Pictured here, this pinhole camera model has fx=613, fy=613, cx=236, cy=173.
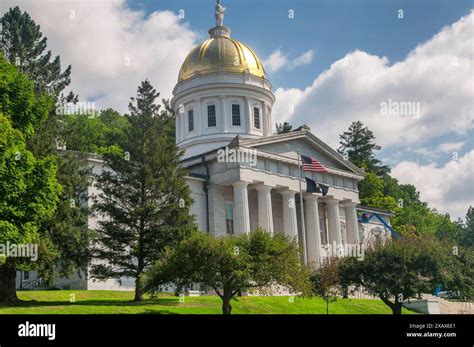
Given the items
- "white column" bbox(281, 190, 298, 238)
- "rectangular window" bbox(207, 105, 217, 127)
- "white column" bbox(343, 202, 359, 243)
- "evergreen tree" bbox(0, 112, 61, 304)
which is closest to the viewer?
"evergreen tree" bbox(0, 112, 61, 304)

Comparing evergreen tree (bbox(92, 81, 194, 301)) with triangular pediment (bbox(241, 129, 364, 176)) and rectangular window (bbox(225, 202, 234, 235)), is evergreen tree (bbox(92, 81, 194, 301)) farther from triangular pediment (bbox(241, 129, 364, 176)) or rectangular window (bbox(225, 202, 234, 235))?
rectangular window (bbox(225, 202, 234, 235))

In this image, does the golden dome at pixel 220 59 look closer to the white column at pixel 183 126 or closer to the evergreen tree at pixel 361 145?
the white column at pixel 183 126

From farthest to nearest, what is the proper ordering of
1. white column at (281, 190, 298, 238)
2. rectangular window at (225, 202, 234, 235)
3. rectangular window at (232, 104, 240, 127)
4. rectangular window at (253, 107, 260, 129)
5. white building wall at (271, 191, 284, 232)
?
rectangular window at (253, 107, 260, 129) < rectangular window at (232, 104, 240, 127) < white building wall at (271, 191, 284, 232) < white column at (281, 190, 298, 238) < rectangular window at (225, 202, 234, 235)

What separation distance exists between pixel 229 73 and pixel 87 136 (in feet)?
70.3

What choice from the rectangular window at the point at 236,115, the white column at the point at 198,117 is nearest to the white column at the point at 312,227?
the rectangular window at the point at 236,115

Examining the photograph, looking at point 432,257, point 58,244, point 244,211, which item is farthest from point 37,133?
point 432,257

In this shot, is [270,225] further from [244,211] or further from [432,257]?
[432,257]

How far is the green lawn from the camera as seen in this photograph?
1145 inches

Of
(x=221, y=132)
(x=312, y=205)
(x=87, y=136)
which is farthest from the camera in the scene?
(x=87, y=136)

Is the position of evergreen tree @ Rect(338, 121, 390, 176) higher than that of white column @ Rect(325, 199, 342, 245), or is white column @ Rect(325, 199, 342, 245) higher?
evergreen tree @ Rect(338, 121, 390, 176)

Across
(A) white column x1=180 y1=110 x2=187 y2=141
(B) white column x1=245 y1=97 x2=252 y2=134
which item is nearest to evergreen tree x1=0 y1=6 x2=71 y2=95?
(A) white column x1=180 y1=110 x2=187 y2=141

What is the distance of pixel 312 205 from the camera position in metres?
Answer: 55.6

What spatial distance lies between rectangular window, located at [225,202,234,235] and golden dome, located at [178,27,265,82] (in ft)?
52.4

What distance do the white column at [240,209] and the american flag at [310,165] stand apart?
539 cm
